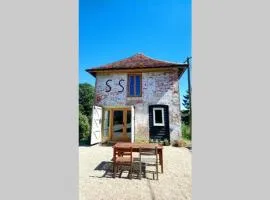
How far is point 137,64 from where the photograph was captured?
1421 centimetres

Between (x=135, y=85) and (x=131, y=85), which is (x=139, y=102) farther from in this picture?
(x=131, y=85)

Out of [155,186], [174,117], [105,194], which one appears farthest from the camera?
[174,117]

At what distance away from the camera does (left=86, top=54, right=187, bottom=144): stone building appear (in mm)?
13141

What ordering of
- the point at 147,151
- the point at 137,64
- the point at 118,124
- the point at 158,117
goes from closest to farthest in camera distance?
the point at 147,151 < the point at 158,117 < the point at 118,124 < the point at 137,64

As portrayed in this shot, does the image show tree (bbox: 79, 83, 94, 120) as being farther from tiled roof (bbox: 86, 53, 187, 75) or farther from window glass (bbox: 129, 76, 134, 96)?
window glass (bbox: 129, 76, 134, 96)

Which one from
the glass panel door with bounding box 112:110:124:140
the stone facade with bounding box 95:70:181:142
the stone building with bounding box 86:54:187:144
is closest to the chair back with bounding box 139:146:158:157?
the stone building with bounding box 86:54:187:144

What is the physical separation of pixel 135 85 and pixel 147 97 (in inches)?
47.3

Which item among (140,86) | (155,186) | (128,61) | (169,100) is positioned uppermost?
(128,61)

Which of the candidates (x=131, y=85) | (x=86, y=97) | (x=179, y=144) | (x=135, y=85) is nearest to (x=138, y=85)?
(x=135, y=85)

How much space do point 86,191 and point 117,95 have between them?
369 inches

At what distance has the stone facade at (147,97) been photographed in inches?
519

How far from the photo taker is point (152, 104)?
13.3m
